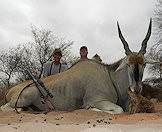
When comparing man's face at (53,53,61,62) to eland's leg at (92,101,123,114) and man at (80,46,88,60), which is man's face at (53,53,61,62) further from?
eland's leg at (92,101,123,114)

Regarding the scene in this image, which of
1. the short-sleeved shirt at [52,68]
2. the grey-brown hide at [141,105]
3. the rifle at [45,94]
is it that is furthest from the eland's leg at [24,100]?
the grey-brown hide at [141,105]

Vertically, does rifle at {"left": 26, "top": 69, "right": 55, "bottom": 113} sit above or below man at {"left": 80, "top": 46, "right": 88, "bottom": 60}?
below

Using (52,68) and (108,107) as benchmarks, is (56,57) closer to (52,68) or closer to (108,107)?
(52,68)

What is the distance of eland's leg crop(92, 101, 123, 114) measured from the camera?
19.8 ft

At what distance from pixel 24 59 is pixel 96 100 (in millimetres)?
23358

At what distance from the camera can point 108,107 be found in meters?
6.13

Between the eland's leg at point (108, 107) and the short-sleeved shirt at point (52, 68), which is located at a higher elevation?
the short-sleeved shirt at point (52, 68)

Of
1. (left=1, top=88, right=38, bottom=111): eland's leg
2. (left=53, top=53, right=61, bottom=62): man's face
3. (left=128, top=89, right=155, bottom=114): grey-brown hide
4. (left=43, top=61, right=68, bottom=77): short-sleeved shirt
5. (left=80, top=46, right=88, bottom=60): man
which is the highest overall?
(left=80, top=46, right=88, bottom=60): man

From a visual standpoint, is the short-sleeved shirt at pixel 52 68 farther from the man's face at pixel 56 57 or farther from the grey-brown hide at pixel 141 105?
the grey-brown hide at pixel 141 105

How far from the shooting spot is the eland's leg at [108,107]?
604 centimetres

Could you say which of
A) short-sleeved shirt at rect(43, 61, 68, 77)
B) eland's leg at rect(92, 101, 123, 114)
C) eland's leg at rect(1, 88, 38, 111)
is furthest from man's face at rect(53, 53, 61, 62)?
eland's leg at rect(92, 101, 123, 114)

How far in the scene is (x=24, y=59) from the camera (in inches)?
1157

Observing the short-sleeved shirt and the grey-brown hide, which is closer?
the grey-brown hide

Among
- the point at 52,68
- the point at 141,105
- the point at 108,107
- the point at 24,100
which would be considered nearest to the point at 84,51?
the point at 52,68
